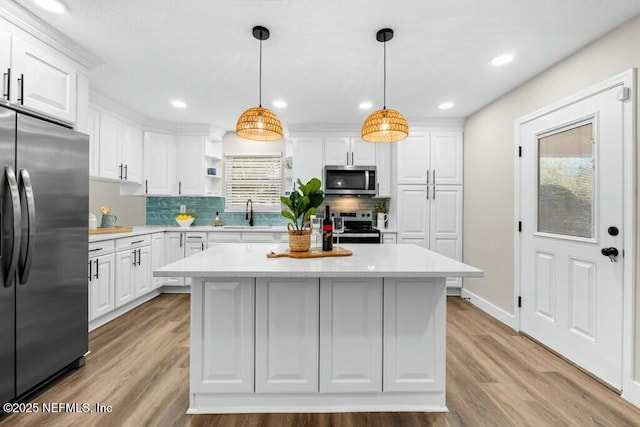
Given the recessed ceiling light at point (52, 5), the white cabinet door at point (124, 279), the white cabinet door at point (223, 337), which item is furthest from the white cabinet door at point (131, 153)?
the white cabinet door at point (223, 337)

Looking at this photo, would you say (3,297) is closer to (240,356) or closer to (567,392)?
(240,356)

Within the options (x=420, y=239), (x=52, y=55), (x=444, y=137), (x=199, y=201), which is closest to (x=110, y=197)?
(x=199, y=201)

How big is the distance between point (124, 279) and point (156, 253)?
2.33 feet

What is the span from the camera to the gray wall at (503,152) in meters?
2.14

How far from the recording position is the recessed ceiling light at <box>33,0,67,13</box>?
191 cm

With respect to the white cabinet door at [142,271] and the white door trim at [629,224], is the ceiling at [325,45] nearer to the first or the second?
the white door trim at [629,224]

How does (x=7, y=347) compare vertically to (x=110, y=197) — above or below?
below

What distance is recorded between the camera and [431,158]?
14.0 feet

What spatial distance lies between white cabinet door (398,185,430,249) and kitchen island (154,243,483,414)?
2441 mm

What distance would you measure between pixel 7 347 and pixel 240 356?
129cm

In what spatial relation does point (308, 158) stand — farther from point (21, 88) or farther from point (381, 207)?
point (21, 88)

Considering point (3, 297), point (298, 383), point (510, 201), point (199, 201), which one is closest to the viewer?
point (3, 297)

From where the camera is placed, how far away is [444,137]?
4270 mm

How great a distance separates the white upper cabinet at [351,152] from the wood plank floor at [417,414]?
2.54 m
